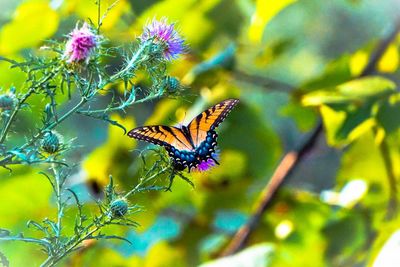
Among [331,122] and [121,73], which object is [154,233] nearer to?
[331,122]

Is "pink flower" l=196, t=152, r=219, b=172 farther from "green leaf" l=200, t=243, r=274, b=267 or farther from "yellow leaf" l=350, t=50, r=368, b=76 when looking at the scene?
"yellow leaf" l=350, t=50, r=368, b=76

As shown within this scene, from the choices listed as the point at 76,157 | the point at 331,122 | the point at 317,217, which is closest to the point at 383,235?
the point at 331,122

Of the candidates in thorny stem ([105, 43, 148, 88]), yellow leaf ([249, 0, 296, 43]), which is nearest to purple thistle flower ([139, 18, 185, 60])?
thorny stem ([105, 43, 148, 88])

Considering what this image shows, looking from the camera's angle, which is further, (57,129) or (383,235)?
(383,235)

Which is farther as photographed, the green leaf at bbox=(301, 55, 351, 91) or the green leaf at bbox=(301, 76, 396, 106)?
the green leaf at bbox=(301, 55, 351, 91)

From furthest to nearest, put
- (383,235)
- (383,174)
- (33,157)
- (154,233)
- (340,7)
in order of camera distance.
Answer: (340,7)
(154,233)
(383,174)
(383,235)
(33,157)

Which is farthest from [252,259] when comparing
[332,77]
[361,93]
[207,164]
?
[207,164]

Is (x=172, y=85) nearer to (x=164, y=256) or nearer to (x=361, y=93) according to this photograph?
(x=361, y=93)
